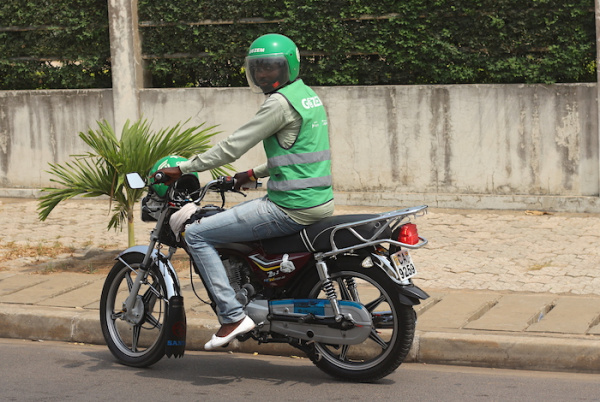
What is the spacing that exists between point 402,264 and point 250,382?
112 centimetres

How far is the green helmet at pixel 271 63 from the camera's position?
17.5 feet

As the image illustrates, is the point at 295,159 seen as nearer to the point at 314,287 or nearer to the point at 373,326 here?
the point at 314,287

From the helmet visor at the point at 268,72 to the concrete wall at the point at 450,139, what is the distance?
17.3 feet

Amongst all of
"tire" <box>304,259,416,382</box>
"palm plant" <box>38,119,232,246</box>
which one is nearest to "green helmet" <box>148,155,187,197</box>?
"tire" <box>304,259,416,382</box>

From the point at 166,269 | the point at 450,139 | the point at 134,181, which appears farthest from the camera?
the point at 450,139

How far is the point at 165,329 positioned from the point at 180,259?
2810mm

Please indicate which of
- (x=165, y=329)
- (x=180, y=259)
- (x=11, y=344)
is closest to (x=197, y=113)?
(x=180, y=259)

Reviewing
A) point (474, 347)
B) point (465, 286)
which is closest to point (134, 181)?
point (474, 347)

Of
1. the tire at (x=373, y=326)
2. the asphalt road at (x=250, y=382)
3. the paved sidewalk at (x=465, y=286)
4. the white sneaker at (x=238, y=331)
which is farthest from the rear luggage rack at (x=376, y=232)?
the paved sidewalk at (x=465, y=286)

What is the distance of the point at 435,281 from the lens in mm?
7484

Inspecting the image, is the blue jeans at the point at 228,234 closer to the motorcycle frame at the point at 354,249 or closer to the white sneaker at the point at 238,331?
the white sneaker at the point at 238,331

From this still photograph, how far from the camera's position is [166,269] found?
5773 millimetres

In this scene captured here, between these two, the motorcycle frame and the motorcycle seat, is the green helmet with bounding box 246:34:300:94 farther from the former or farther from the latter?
the motorcycle seat

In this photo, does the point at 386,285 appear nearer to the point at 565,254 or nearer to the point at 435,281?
the point at 435,281
